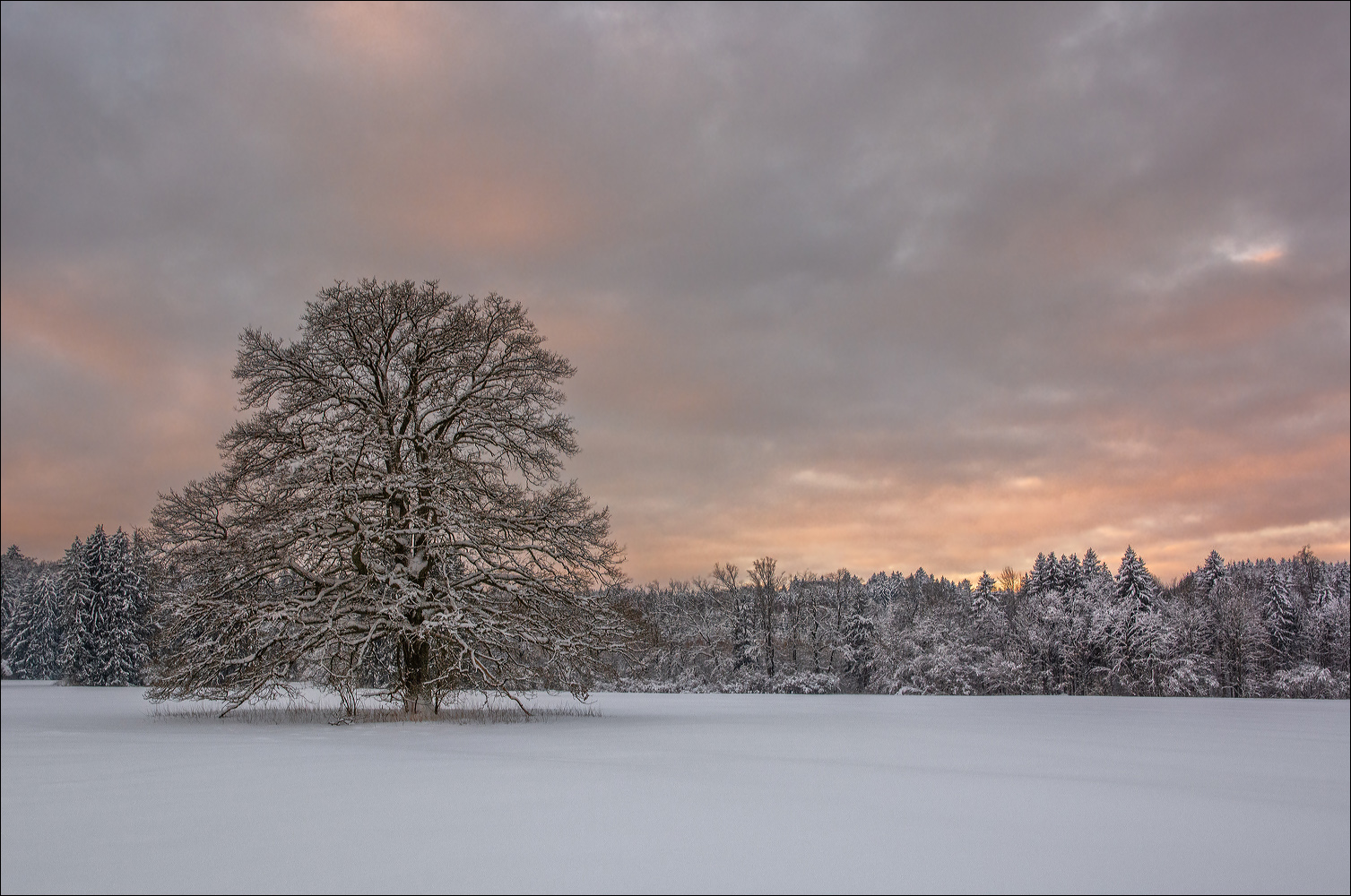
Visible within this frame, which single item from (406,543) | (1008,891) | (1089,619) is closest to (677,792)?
(1008,891)

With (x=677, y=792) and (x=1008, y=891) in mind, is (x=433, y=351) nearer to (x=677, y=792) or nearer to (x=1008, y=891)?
(x=677, y=792)

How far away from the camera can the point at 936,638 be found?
5638 cm

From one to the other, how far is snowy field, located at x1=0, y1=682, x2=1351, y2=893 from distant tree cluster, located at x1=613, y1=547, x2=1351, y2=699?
29458 millimetres

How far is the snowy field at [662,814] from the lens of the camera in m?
5.48

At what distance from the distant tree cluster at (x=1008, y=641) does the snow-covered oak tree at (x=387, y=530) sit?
2104cm

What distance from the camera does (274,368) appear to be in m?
20.5

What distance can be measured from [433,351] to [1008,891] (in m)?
18.6

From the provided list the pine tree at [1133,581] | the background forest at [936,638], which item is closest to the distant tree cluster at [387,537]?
the background forest at [936,638]

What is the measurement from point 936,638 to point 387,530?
45667mm

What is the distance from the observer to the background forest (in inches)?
2074

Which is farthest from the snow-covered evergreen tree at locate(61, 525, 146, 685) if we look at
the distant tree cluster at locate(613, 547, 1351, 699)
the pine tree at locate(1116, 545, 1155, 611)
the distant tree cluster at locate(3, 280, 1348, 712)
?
the pine tree at locate(1116, 545, 1155, 611)

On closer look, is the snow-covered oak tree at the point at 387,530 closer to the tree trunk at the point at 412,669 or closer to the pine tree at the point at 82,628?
the tree trunk at the point at 412,669

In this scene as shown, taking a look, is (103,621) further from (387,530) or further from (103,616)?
(387,530)

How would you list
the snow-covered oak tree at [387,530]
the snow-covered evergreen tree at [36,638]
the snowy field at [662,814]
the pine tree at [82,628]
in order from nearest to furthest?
the snowy field at [662,814] → the snow-covered oak tree at [387,530] → the pine tree at [82,628] → the snow-covered evergreen tree at [36,638]
